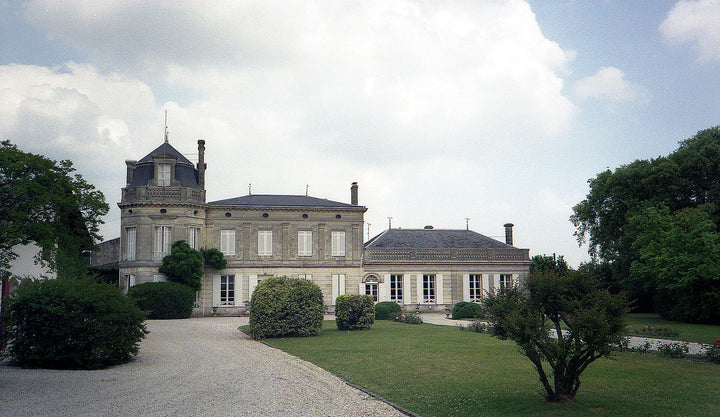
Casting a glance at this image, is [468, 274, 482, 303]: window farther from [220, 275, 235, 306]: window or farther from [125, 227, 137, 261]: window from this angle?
[125, 227, 137, 261]: window

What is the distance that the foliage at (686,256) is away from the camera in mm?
22656

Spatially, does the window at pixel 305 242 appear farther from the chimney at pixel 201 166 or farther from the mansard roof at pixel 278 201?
the chimney at pixel 201 166

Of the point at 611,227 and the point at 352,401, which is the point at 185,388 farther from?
the point at 611,227

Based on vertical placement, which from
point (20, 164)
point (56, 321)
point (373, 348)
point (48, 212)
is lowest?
point (373, 348)

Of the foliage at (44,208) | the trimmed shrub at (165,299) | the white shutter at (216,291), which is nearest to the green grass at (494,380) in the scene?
the foliage at (44,208)

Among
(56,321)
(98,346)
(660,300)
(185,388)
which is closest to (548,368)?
(185,388)

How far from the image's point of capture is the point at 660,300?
32.0m

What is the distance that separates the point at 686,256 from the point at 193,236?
2507cm

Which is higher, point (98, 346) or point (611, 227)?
point (611, 227)

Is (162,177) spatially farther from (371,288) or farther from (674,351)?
(674,351)

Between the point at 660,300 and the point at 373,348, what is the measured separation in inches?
902

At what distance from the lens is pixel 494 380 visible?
36.4ft

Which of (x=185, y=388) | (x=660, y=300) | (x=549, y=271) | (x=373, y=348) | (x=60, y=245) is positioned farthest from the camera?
(x=660, y=300)

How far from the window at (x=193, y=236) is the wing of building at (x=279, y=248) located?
0.06 metres
